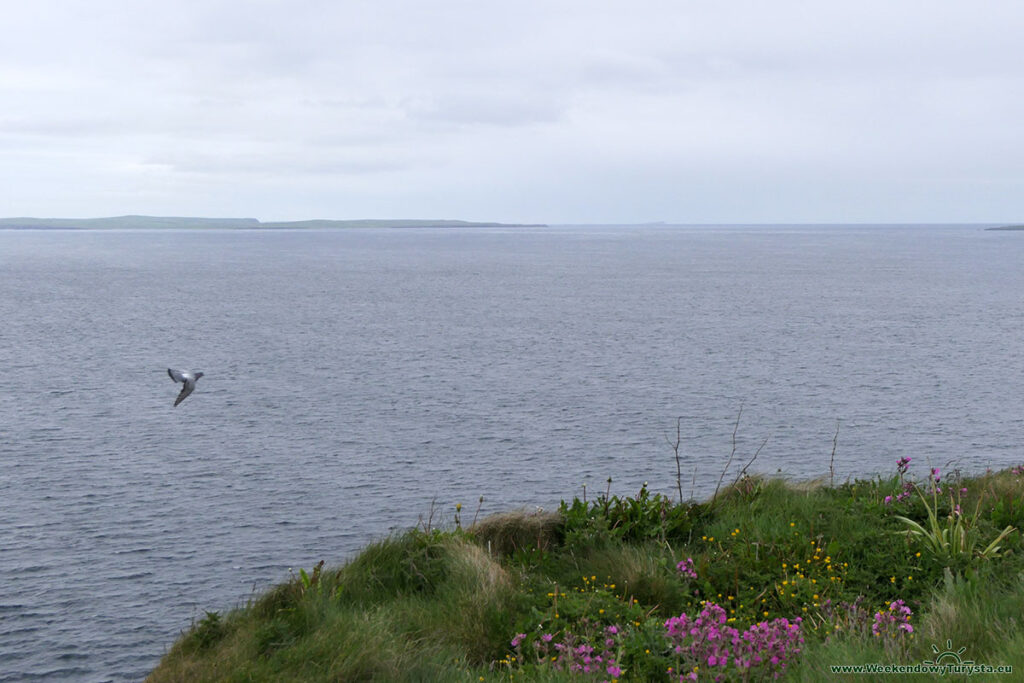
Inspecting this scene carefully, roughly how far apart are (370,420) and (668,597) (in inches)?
1170

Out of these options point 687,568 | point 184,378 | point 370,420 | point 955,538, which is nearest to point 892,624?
point 687,568

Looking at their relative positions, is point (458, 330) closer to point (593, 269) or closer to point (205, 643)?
point (205, 643)

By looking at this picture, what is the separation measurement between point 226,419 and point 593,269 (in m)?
120

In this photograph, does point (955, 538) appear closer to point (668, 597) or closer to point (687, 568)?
point (687, 568)

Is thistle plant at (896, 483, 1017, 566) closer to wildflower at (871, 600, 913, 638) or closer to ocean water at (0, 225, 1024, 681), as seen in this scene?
wildflower at (871, 600, 913, 638)

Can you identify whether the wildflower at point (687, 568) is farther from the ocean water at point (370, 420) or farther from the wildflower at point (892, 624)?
the ocean water at point (370, 420)

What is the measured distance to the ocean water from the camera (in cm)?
2419

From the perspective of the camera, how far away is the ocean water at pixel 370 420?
24188 mm

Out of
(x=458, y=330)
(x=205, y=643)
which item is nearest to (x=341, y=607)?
(x=205, y=643)

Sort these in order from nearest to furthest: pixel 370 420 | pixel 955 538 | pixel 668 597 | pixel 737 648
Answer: pixel 737 648, pixel 668 597, pixel 955 538, pixel 370 420

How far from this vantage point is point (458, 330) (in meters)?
71.5

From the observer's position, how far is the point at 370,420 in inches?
1585

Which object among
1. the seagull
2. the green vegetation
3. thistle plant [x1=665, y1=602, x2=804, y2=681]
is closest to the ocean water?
the green vegetation

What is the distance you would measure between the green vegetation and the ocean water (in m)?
5.38
